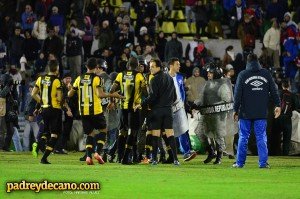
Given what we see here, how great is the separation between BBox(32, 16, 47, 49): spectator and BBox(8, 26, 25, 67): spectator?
2.58 feet

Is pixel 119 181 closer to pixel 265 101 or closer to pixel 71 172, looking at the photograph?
pixel 71 172

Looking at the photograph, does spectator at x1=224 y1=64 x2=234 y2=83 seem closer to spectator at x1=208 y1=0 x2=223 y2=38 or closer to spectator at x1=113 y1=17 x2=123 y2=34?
spectator at x1=113 y1=17 x2=123 y2=34

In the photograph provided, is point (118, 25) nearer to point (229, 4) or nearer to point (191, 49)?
point (191, 49)

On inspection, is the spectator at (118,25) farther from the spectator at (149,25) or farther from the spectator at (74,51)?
the spectator at (74,51)

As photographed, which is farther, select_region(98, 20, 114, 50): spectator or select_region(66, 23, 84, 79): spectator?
select_region(98, 20, 114, 50): spectator

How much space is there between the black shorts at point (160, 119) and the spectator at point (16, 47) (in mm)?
14574

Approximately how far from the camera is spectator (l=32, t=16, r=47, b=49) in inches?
1502

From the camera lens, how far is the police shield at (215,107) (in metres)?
25.4

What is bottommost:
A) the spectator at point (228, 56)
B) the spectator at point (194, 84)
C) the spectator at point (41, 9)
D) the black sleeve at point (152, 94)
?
the spectator at point (194, 84)

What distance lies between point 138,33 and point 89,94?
52.2ft

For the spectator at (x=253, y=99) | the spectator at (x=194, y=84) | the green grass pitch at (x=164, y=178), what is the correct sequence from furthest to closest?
the spectator at (x=194, y=84)
the spectator at (x=253, y=99)
the green grass pitch at (x=164, y=178)

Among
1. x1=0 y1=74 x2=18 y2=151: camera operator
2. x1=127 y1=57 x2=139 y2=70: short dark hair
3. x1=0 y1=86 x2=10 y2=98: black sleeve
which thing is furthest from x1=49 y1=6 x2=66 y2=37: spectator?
x1=127 y1=57 x2=139 y2=70: short dark hair

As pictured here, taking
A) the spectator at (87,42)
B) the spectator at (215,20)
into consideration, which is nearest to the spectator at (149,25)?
the spectator at (87,42)

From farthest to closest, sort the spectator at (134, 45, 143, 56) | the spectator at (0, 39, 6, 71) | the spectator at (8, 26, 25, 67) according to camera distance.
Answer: the spectator at (8, 26, 25, 67) < the spectator at (0, 39, 6, 71) < the spectator at (134, 45, 143, 56)
